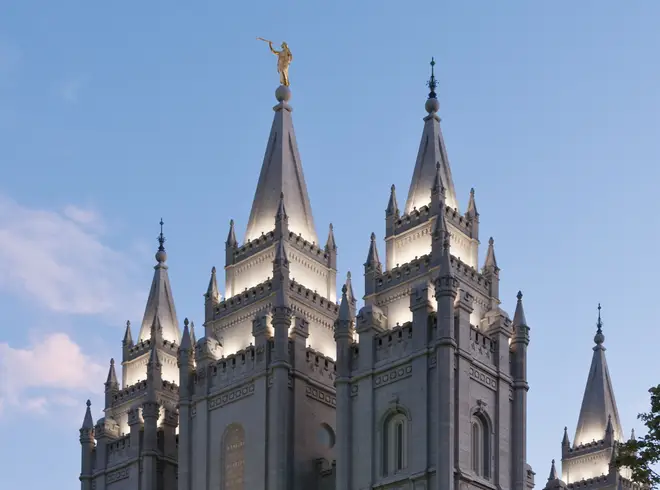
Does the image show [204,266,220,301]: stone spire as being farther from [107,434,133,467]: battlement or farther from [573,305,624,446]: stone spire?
[573,305,624,446]: stone spire

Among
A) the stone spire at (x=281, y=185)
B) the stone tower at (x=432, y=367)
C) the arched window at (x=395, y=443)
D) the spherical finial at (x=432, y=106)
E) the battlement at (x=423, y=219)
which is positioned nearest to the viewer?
the stone tower at (x=432, y=367)

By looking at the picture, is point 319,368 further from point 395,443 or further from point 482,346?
point 482,346

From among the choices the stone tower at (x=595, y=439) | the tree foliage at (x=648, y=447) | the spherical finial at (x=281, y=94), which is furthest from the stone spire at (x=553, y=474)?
the tree foliage at (x=648, y=447)

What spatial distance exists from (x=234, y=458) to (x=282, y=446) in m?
3.54

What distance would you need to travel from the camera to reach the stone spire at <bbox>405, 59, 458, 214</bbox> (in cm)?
6850

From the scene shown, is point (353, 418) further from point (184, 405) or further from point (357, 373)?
point (184, 405)

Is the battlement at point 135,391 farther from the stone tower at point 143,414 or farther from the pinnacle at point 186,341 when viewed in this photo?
the pinnacle at point 186,341

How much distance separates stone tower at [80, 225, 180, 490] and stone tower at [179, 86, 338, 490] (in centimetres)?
514

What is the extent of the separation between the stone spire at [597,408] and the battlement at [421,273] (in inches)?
1038

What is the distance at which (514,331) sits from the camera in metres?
65.6

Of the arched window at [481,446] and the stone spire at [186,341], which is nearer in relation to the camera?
the arched window at [481,446]

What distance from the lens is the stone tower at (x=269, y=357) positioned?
6662cm

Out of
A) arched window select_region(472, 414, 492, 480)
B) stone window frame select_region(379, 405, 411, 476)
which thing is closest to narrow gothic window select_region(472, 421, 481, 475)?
arched window select_region(472, 414, 492, 480)

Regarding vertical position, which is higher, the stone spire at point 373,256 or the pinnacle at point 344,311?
the stone spire at point 373,256
